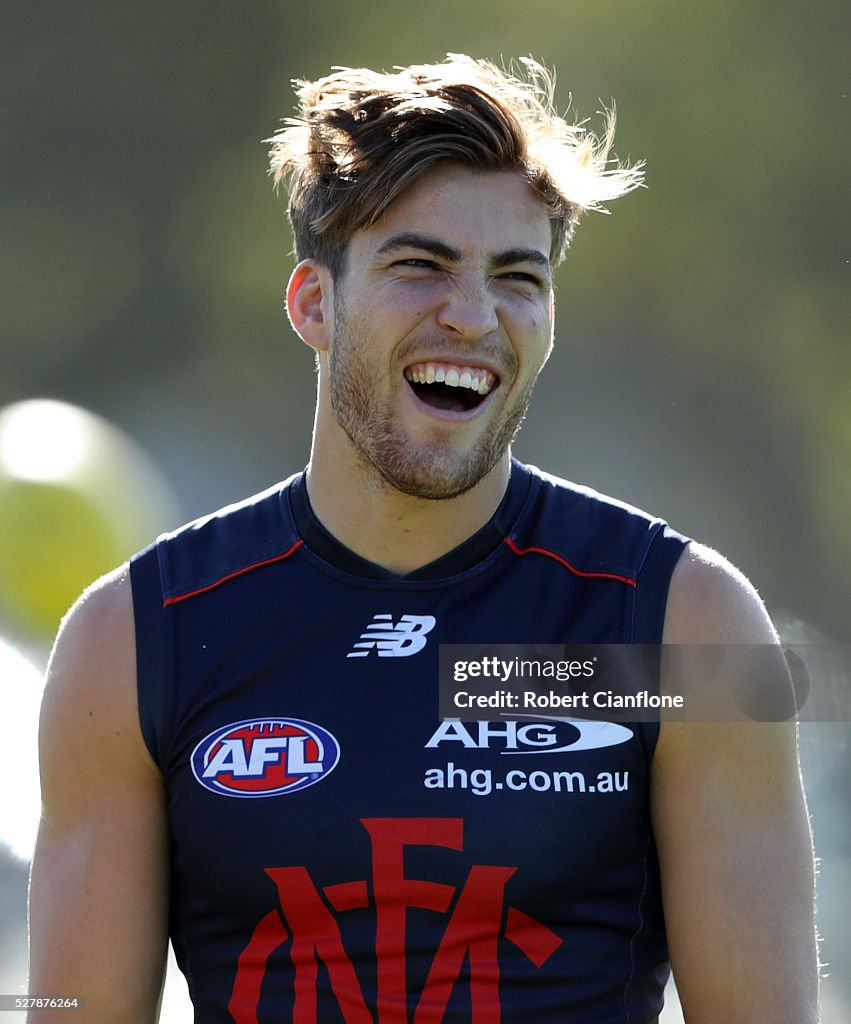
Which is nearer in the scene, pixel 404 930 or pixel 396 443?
pixel 404 930

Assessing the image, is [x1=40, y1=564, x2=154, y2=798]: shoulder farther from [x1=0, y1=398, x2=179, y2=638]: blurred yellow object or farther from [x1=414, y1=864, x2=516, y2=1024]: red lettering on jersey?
[x1=0, y1=398, x2=179, y2=638]: blurred yellow object

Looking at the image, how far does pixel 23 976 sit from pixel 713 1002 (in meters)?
3.45

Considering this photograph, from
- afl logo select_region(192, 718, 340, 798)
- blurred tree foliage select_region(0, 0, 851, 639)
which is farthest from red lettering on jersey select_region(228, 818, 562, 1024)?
blurred tree foliage select_region(0, 0, 851, 639)

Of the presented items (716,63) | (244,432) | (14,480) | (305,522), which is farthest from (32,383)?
(305,522)

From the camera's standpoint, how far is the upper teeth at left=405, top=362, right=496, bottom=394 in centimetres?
238

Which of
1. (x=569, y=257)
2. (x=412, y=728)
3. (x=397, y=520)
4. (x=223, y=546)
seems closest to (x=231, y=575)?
(x=223, y=546)

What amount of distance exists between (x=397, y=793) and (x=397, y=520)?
0.46m

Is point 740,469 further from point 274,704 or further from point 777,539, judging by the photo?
point 274,704

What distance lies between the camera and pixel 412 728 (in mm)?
2285

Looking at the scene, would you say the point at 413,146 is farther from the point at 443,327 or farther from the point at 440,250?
the point at 443,327

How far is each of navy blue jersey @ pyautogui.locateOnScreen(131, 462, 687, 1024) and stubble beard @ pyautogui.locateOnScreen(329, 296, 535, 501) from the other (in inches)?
4.8

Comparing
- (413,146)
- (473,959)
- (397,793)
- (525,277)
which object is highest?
(413,146)

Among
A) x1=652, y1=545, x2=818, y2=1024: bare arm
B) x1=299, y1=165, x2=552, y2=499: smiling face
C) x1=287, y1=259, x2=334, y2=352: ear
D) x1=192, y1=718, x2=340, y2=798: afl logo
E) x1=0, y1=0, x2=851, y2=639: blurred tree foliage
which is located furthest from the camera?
x1=0, y1=0, x2=851, y2=639: blurred tree foliage

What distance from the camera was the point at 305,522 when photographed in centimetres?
252
